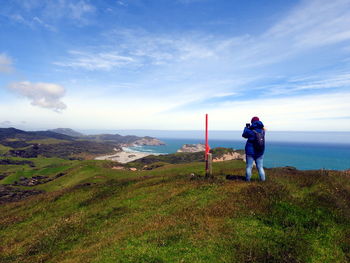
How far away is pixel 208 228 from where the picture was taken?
8.51 m

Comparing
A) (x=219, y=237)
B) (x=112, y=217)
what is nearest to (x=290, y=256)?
(x=219, y=237)

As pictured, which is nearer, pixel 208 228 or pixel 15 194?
pixel 208 228

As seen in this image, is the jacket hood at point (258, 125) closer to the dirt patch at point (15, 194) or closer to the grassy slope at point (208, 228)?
the grassy slope at point (208, 228)

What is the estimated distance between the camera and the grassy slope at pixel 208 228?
277 inches

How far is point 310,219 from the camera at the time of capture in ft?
28.4

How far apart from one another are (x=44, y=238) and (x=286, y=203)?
13.0 metres

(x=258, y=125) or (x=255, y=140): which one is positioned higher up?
(x=258, y=125)

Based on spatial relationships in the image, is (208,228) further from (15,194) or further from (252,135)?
(15,194)

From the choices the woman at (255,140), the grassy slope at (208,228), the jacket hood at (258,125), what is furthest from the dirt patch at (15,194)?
the jacket hood at (258,125)

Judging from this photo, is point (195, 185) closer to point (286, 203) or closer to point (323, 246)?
point (286, 203)

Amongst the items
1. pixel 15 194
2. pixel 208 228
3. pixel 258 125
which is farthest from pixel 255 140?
pixel 15 194

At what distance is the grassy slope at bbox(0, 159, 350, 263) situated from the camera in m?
7.04

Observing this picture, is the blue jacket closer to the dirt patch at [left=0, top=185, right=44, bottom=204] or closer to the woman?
the woman

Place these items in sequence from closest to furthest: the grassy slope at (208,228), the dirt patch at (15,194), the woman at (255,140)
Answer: the grassy slope at (208,228) < the woman at (255,140) < the dirt patch at (15,194)
